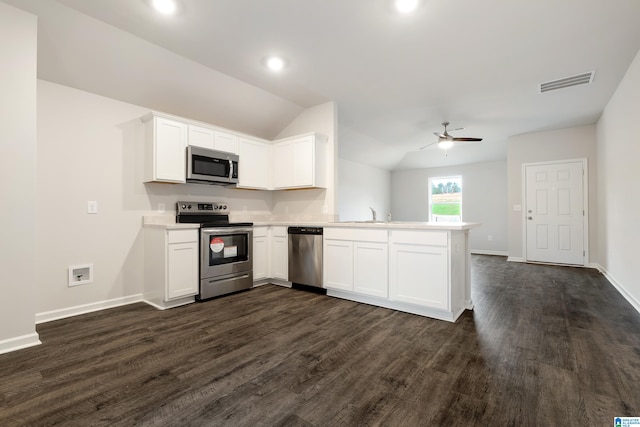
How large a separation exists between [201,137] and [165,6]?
159cm

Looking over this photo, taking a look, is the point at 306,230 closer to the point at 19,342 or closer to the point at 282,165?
the point at 282,165

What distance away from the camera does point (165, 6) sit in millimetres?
2393

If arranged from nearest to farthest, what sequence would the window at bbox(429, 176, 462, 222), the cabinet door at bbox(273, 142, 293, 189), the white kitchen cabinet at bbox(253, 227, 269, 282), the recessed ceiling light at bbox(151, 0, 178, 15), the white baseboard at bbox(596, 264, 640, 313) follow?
the recessed ceiling light at bbox(151, 0, 178, 15)
the white baseboard at bbox(596, 264, 640, 313)
the white kitchen cabinet at bbox(253, 227, 269, 282)
the cabinet door at bbox(273, 142, 293, 189)
the window at bbox(429, 176, 462, 222)

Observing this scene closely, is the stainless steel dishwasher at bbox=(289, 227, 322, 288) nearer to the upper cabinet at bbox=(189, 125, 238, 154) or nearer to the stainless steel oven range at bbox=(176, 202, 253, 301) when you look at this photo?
the stainless steel oven range at bbox=(176, 202, 253, 301)

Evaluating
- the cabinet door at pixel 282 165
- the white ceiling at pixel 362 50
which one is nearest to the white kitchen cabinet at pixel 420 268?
the white ceiling at pixel 362 50

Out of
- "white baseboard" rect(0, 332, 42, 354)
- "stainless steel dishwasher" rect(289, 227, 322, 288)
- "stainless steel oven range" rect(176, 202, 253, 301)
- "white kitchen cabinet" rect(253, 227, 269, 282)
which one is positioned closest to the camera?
"white baseboard" rect(0, 332, 42, 354)

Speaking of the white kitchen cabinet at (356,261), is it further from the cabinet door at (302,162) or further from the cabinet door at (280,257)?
the cabinet door at (302,162)

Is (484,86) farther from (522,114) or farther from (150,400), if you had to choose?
(150,400)

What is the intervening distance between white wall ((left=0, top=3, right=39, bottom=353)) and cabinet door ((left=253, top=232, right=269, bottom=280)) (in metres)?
2.30

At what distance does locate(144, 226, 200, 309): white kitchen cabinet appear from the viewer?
127 inches

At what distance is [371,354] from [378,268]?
47.9 inches

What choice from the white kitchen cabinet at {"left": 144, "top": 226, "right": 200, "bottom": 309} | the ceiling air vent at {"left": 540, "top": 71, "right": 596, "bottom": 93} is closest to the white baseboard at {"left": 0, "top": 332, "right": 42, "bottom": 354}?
the white kitchen cabinet at {"left": 144, "top": 226, "right": 200, "bottom": 309}

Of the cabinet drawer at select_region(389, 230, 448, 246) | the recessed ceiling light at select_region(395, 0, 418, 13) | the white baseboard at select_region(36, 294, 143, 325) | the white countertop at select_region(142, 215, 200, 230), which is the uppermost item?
the recessed ceiling light at select_region(395, 0, 418, 13)

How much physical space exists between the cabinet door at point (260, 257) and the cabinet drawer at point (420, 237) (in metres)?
1.97
